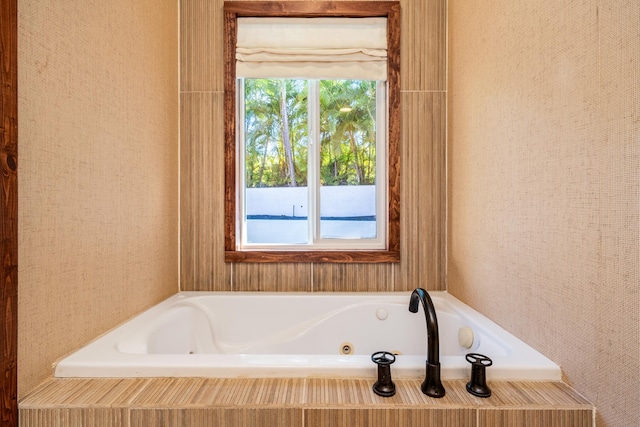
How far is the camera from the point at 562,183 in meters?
0.94

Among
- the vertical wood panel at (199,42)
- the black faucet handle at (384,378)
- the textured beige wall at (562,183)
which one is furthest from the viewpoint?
the vertical wood panel at (199,42)

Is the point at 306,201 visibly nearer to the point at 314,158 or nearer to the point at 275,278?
the point at 314,158

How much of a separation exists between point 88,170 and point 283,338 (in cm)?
115

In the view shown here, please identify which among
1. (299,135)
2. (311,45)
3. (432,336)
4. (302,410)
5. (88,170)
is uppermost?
(311,45)

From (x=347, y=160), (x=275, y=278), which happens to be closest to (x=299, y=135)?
(x=347, y=160)

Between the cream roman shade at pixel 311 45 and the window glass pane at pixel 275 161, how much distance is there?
4.7 inches

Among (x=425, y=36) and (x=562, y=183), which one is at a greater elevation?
(x=425, y=36)

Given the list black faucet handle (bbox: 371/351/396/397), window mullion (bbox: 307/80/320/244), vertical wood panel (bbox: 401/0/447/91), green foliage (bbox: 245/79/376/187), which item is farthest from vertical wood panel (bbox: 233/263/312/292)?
vertical wood panel (bbox: 401/0/447/91)

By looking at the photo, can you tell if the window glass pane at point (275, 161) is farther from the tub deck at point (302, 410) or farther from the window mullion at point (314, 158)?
the tub deck at point (302, 410)

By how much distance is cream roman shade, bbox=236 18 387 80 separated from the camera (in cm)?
180

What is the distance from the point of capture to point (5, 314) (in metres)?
0.78

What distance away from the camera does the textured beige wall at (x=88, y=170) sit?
34.6 inches

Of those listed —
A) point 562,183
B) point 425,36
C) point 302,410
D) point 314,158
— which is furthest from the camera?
point 314,158

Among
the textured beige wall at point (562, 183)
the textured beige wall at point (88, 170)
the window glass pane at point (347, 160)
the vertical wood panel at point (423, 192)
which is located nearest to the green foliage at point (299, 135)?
the window glass pane at point (347, 160)
